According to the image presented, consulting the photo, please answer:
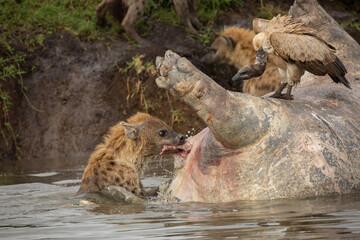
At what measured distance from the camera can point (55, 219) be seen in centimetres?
507

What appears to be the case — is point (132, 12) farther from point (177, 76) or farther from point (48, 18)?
point (177, 76)

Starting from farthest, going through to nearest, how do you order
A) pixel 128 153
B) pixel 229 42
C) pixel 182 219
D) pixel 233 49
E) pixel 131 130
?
pixel 233 49, pixel 229 42, pixel 128 153, pixel 131 130, pixel 182 219

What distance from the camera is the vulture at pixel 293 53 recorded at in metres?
6.01

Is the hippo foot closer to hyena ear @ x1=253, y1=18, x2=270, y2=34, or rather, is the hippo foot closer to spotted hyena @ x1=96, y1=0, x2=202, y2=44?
hyena ear @ x1=253, y1=18, x2=270, y2=34

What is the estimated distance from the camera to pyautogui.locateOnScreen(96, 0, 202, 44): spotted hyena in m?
11.8

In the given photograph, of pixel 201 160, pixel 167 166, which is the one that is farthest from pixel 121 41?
pixel 201 160

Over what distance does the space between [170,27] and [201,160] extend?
719 cm

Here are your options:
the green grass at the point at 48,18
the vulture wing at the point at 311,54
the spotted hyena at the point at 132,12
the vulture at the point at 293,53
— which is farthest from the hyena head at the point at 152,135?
the green grass at the point at 48,18

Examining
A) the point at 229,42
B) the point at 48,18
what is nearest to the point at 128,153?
the point at 229,42

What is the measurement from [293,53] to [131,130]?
5.53 feet

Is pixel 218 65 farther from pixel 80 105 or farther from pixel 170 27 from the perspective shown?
pixel 80 105

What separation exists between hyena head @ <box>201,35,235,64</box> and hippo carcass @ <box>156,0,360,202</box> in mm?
5410

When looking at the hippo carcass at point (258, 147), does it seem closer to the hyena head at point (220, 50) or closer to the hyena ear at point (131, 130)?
the hyena ear at point (131, 130)

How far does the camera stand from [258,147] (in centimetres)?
529
